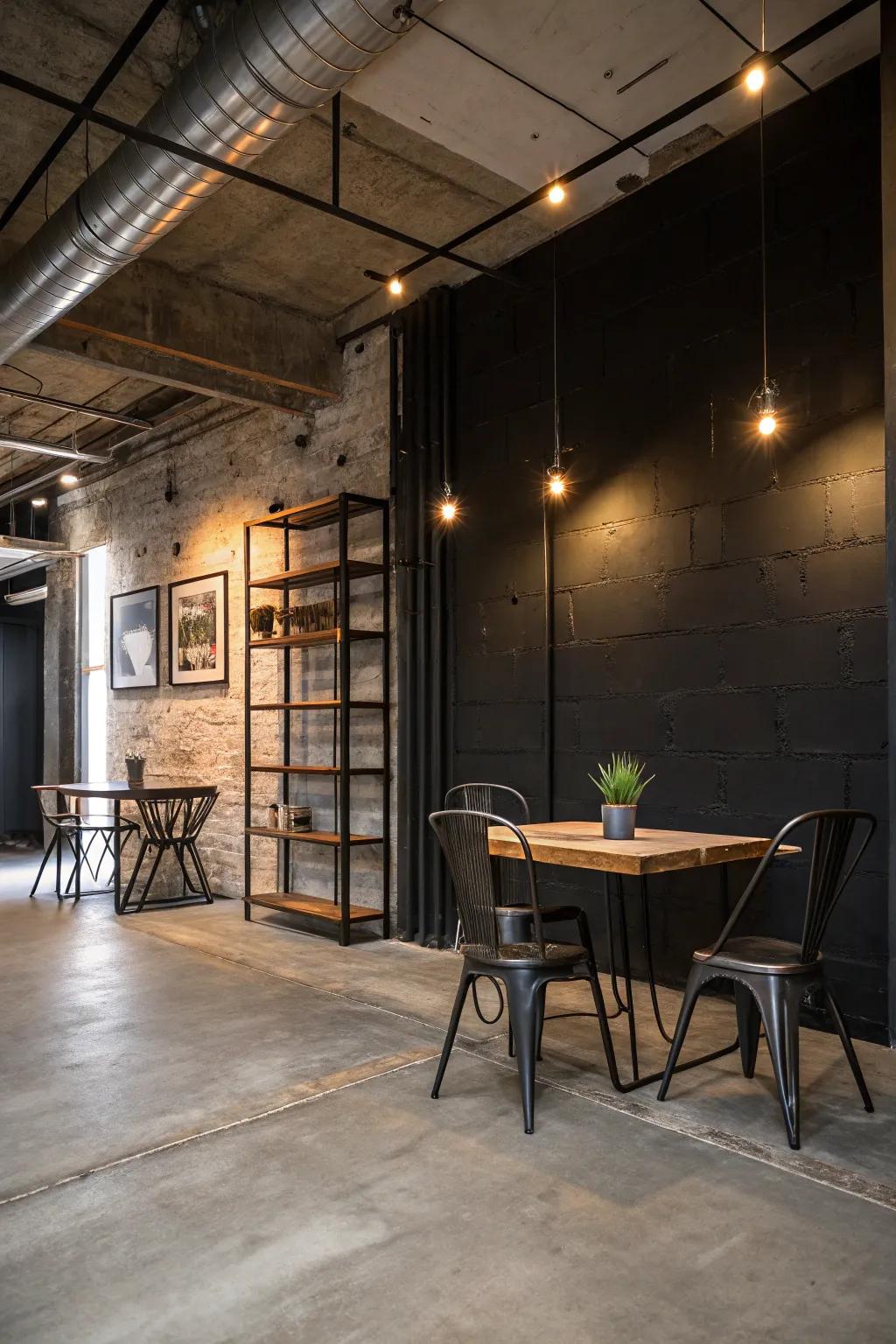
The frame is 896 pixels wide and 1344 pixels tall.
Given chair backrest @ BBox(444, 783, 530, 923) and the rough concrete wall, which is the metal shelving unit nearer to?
the rough concrete wall

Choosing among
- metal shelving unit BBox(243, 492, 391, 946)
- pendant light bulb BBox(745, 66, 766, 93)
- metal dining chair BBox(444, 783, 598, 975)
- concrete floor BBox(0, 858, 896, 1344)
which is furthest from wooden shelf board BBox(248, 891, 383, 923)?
pendant light bulb BBox(745, 66, 766, 93)

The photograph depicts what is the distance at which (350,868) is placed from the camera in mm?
5863

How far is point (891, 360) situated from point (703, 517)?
96 centimetres

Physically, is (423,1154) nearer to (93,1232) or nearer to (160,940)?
(93,1232)

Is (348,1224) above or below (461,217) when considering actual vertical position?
below

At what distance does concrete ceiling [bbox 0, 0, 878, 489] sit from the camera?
3.46 meters

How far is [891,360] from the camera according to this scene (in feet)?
11.0

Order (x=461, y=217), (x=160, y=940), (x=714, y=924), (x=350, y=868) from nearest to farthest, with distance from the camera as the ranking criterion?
(x=714, y=924), (x=461, y=217), (x=160, y=940), (x=350, y=868)

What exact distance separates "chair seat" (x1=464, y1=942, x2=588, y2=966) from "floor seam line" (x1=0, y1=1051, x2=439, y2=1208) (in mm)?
598

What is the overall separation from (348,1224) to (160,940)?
343 centimetres

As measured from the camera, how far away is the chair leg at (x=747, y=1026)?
303 cm

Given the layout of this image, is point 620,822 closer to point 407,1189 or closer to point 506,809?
point 407,1189

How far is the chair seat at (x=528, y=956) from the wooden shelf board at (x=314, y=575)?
297 cm

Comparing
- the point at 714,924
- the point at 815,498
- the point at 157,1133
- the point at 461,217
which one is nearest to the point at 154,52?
the point at 461,217
